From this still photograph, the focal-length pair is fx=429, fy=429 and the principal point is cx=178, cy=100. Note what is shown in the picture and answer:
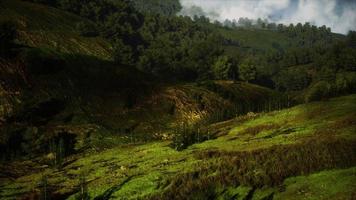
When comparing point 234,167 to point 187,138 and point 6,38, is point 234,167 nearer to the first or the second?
point 187,138

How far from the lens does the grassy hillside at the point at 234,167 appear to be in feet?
139

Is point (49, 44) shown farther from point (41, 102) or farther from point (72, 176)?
point (72, 176)

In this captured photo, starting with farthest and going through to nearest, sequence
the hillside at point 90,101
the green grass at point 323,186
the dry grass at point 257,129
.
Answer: the hillside at point 90,101, the dry grass at point 257,129, the green grass at point 323,186

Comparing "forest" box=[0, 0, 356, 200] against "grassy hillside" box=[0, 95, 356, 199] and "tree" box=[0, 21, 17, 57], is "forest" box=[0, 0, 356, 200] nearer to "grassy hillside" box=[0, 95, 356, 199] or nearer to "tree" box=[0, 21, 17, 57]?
"grassy hillside" box=[0, 95, 356, 199]

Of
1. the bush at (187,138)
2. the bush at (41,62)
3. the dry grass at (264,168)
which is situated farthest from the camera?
the bush at (41,62)

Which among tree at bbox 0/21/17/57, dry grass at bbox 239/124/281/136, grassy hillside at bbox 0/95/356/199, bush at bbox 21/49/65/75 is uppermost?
tree at bbox 0/21/17/57

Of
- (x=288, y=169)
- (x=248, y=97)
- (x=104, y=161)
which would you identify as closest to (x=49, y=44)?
(x=248, y=97)

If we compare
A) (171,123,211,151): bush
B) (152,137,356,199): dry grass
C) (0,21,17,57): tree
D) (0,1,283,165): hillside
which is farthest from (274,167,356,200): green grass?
(0,21,17,57): tree

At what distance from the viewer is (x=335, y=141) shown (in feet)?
175

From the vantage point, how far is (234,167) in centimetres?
5200

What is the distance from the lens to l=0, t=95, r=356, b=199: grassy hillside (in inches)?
1670

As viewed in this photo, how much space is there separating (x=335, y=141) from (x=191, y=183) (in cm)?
1920

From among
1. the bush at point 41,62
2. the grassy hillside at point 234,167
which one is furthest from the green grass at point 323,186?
the bush at point 41,62

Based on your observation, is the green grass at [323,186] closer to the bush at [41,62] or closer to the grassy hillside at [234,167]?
the grassy hillside at [234,167]
